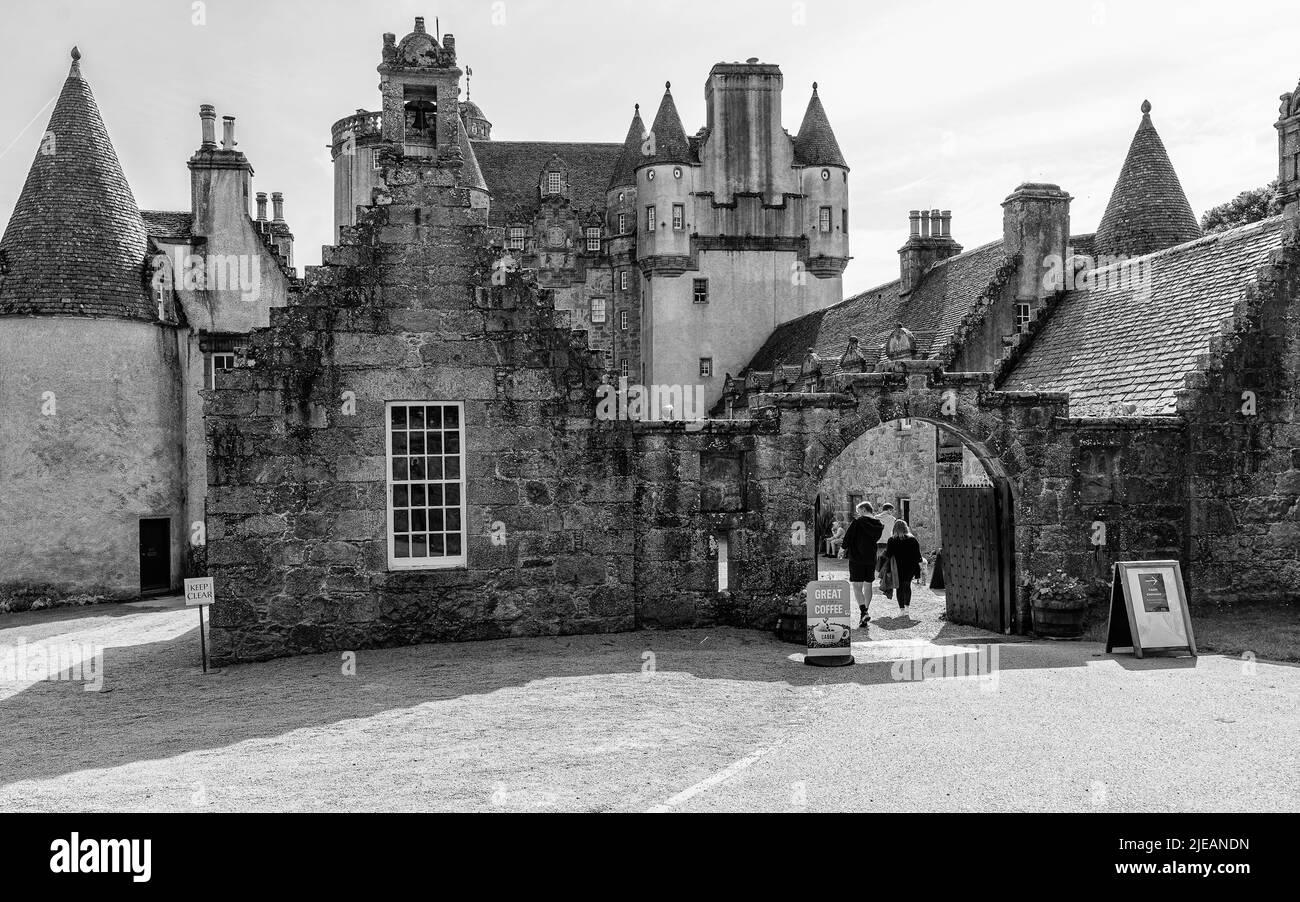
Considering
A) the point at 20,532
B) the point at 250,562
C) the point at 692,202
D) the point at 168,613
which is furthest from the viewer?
the point at 692,202

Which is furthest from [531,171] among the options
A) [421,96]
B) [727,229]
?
[421,96]

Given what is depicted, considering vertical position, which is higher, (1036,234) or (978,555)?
(1036,234)

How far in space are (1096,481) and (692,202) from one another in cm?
3063

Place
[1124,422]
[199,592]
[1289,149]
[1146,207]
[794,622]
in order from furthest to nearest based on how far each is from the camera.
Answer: [1146,207], [1289,149], [1124,422], [794,622], [199,592]

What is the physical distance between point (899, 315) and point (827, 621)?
2054 cm

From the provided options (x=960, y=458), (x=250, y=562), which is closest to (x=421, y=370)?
(x=250, y=562)

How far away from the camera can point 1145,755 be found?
28.3ft

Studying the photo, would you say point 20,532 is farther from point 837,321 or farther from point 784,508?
point 837,321

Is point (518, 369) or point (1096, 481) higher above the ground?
point (518, 369)

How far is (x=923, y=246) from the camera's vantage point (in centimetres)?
3350

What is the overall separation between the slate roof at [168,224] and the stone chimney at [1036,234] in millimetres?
19243

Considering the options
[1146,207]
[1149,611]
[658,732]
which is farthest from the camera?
[1146,207]

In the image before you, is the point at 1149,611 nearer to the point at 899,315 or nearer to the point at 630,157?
the point at 899,315
